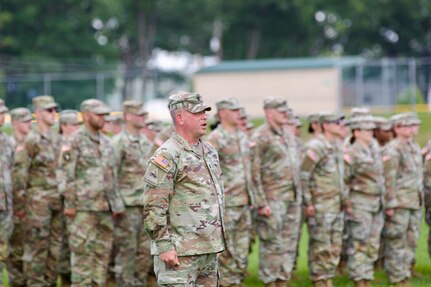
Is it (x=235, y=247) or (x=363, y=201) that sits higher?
(x=363, y=201)

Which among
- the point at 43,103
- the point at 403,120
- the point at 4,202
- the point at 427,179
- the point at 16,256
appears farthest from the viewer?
the point at 427,179

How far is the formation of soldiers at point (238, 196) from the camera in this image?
1146 cm

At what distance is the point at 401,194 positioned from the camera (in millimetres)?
12680

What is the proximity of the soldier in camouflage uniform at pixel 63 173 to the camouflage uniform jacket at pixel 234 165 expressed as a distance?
1.73 m

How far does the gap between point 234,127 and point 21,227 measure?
2.89 metres

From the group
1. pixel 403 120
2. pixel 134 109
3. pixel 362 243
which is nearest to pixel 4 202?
pixel 134 109

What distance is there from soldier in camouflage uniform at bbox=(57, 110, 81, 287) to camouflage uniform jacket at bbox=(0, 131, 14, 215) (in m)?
0.59

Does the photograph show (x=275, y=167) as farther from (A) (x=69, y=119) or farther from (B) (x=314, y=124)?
(A) (x=69, y=119)

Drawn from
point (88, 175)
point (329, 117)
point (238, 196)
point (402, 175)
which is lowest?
point (238, 196)

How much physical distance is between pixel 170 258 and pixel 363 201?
4.99m

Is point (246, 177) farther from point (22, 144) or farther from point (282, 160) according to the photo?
point (22, 144)

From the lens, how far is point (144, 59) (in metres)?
46.3

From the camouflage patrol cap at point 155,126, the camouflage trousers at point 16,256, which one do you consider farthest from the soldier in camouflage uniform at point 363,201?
the camouflage trousers at point 16,256

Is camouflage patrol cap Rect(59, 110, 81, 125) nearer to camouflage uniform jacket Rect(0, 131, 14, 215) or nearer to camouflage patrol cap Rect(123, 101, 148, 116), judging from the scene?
camouflage patrol cap Rect(123, 101, 148, 116)
